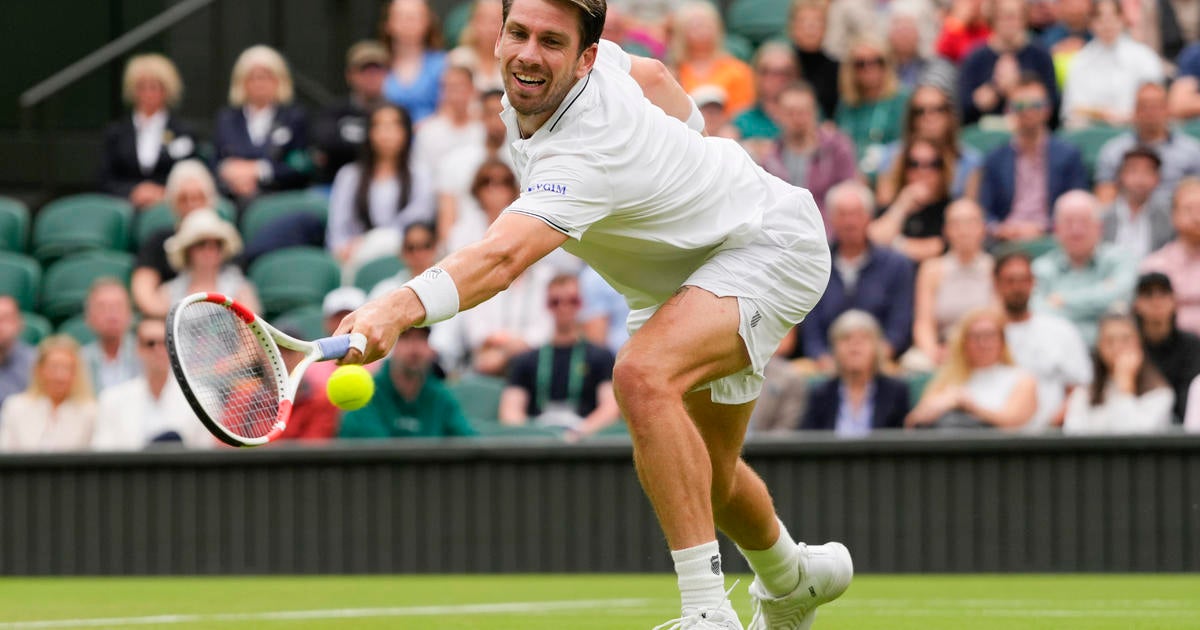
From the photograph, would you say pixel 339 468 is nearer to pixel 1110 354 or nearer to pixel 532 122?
pixel 1110 354

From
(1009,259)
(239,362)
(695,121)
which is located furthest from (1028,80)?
(239,362)

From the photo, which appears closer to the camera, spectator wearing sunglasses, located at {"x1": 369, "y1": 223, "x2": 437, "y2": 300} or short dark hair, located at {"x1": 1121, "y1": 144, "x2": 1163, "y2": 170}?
short dark hair, located at {"x1": 1121, "y1": 144, "x2": 1163, "y2": 170}

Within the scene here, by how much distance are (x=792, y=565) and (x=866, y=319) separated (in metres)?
4.19

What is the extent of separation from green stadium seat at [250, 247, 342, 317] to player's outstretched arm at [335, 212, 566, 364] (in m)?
7.05

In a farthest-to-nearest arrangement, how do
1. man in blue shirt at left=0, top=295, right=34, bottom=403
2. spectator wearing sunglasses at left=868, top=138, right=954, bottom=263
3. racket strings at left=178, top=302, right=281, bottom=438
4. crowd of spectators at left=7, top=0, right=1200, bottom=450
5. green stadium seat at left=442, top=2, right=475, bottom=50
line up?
green stadium seat at left=442, top=2, right=475, bottom=50
spectator wearing sunglasses at left=868, top=138, right=954, bottom=263
man in blue shirt at left=0, top=295, right=34, bottom=403
crowd of spectators at left=7, top=0, right=1200, bottom=450
racket strings at left=178, top=302, right=281, bottom=438

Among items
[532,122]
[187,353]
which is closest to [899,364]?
[532,122]

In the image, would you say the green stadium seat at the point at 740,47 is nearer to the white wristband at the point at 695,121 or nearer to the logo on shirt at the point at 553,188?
the white wristband at the point at 695,121

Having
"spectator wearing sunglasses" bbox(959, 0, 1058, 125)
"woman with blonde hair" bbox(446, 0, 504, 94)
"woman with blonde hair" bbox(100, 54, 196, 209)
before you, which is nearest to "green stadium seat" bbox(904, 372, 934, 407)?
"spectator wearing sunglasses" bbox(959, 0, 1058, 125)

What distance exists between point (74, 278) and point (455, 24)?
13.1 ft

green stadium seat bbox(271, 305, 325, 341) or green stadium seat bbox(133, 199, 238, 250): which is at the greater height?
green stadium seat bbox(133, 199, 238, 250)

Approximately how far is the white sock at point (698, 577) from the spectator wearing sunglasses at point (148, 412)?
5.83m

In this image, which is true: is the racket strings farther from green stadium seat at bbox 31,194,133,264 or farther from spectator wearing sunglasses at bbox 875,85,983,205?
green stadium seat at bbox 31,194,133,264

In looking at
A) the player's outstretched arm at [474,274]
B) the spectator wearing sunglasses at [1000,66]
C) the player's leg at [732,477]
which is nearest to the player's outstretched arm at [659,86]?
the player's leg at [732,477]

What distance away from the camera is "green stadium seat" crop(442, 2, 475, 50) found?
14859mm
